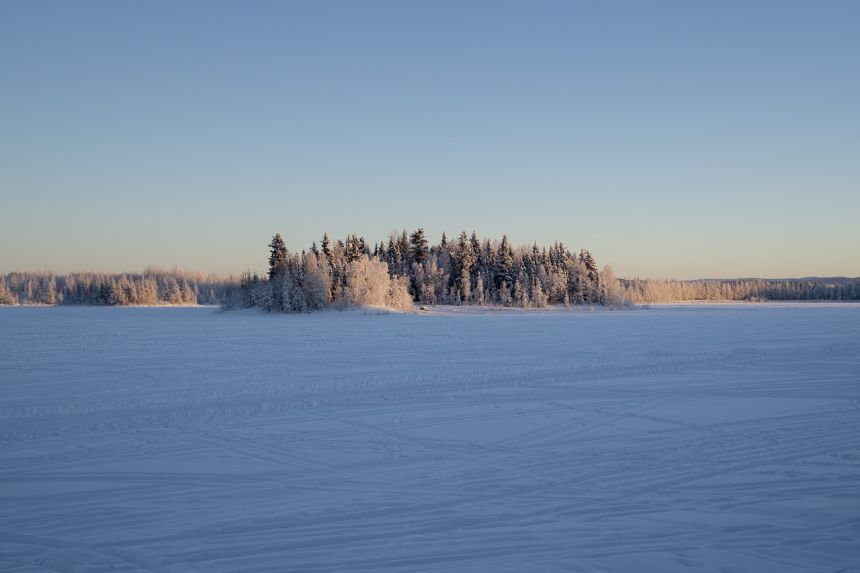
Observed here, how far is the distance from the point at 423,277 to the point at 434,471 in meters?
88.3

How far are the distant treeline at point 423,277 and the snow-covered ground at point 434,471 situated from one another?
193 feet

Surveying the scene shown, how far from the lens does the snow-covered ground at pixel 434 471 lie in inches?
220

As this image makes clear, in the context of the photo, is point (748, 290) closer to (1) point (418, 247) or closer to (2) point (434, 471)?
(1) point (418, 247)

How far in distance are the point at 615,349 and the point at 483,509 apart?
19989mm

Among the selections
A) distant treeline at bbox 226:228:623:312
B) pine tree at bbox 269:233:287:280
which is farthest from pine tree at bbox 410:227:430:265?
pine tree at bbox 269:233:287:280

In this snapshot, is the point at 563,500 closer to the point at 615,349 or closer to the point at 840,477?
the point at 840,477

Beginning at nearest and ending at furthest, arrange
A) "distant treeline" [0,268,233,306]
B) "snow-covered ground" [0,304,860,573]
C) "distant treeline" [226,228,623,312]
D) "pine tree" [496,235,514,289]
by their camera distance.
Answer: "snow-covered ground" [0,304,860,573] < "distant treeline" [226,228,623,312] < "pine tree" [496,235,514,289] < "distant treeline" [0,268,233,306]

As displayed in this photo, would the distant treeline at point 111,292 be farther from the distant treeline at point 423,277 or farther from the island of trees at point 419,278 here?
the distant treeline at point 423,277

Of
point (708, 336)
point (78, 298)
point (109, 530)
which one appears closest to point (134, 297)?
point (78, 298)

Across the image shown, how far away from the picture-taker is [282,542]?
229 inches

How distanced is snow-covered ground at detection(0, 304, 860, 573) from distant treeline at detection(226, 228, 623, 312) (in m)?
58.7

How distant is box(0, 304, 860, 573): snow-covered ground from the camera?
18.4ft

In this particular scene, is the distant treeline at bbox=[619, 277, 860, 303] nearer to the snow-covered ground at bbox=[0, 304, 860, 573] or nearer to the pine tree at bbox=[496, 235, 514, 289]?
the pine tree at bbox=[496, 235, 514, 289]

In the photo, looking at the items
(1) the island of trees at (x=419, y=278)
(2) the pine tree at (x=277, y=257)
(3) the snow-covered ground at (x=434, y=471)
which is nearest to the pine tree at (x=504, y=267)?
(1) the island of trees at (x=419, y=278)
